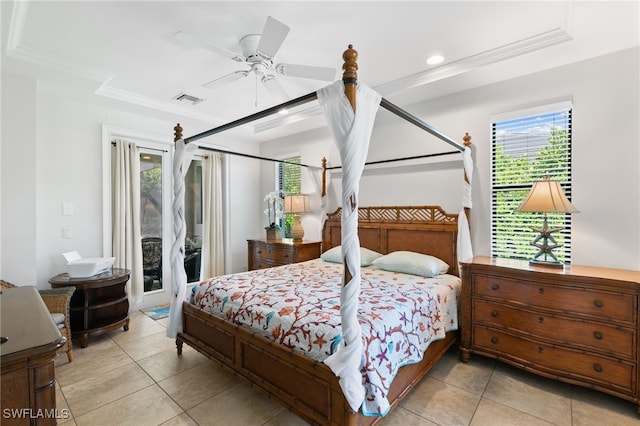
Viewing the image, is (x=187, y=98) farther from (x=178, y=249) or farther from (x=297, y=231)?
(x=297, y=231)

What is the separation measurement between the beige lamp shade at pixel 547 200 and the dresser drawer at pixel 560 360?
1055 mm

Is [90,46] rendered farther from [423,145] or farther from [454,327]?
[454,327]

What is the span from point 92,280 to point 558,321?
4.22 meters

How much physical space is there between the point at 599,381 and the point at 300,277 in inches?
93.1

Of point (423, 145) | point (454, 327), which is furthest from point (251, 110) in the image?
point (454, 327)

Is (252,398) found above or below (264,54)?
below

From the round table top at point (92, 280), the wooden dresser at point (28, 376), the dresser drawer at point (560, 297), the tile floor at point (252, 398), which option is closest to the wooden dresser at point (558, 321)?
the dresser drawer at point (560, 297)

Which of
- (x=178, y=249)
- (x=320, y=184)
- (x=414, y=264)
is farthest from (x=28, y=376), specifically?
(x=320, y=184)

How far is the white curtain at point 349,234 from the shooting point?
1.45m

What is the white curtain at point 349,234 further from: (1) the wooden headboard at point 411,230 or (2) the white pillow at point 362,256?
(1) the wooden headboard at point 411,230

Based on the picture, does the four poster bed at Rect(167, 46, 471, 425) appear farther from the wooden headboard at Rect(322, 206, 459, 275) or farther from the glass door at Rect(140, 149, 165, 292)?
the glass door at Rect(140, 149, 165, 292)

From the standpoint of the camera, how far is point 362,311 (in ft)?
6.22

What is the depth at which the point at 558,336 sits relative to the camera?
2199mm

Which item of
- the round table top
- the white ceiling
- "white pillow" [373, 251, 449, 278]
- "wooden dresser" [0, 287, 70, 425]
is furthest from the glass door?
"wooden dresser" [0, 287, 70, 425]
